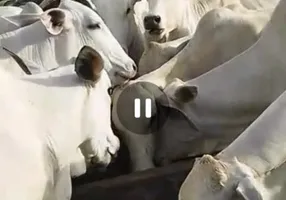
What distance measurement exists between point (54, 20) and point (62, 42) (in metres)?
0.04

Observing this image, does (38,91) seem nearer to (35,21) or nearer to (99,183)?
(99,183)

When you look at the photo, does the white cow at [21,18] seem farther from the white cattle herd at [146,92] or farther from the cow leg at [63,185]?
the cow leg at [63,185]

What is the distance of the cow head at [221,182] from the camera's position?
3.49ft

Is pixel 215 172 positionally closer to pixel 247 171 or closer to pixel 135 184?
pixel 247 171

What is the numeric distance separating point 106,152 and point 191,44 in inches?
14.5

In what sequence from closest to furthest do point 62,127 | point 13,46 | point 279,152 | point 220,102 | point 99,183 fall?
point 279,152 → point 62,127 → point 99,183 → point 220,102 → point 13,46

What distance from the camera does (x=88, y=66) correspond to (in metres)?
1.34

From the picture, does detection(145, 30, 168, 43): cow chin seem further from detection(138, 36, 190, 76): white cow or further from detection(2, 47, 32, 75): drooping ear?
detection(2, 47, 32, 75): drooping ear

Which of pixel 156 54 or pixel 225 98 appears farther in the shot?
pixel 156 54

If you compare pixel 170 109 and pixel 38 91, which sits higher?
pixel 38 91

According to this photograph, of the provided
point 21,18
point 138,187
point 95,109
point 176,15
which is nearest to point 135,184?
point 138,187

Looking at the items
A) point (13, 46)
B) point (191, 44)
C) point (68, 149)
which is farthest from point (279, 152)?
point (13, 46)

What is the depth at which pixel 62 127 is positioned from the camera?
4.12 feet

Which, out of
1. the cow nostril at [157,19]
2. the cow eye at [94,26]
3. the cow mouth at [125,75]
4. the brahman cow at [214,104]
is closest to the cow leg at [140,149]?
the brahman cow at [214,104]
